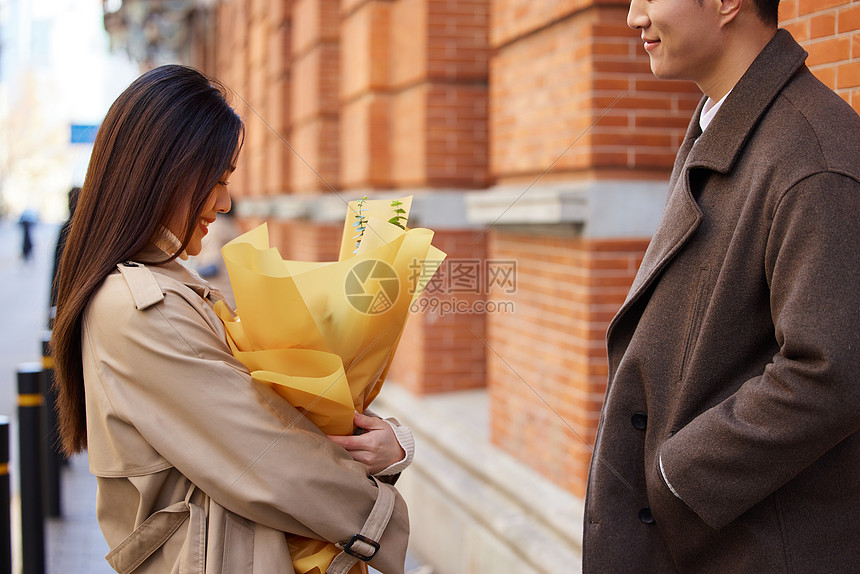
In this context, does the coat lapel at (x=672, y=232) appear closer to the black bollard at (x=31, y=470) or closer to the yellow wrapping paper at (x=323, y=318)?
the yellow wrapping paper at (x=323, y=318)

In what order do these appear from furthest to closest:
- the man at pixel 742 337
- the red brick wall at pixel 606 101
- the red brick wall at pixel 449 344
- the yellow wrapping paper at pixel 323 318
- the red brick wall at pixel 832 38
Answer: the red brick wall at pixel 449 344
the red brick wall at pixel 606 101
the red brick wall at pixel 832 38
the yellow wrapping paper at pixel 323 318
the man at pixel 742 337

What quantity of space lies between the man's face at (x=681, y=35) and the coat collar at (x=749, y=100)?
0.10m

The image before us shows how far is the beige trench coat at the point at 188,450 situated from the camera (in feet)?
5.28

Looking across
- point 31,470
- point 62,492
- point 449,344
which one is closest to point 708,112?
point 31,470

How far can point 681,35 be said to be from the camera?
1.68 meters

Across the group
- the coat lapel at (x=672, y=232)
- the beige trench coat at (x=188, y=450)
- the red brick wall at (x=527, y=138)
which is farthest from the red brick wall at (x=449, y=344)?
the beige trench coat at (x=188, y=450)

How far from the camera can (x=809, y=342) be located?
1370 millimetres

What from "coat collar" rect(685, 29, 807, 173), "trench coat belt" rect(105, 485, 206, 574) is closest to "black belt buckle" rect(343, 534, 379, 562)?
"trench coat belt" rect(105, 485, 206, 574)

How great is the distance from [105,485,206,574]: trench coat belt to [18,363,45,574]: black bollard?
8.48 ft

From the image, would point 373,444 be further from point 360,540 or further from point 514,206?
point 514,206

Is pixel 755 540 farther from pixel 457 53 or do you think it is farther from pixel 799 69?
pixel 457 53

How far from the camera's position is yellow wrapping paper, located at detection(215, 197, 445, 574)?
159cm

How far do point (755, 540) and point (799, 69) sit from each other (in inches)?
36.3

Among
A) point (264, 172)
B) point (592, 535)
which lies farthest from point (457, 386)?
point (264, 172)
